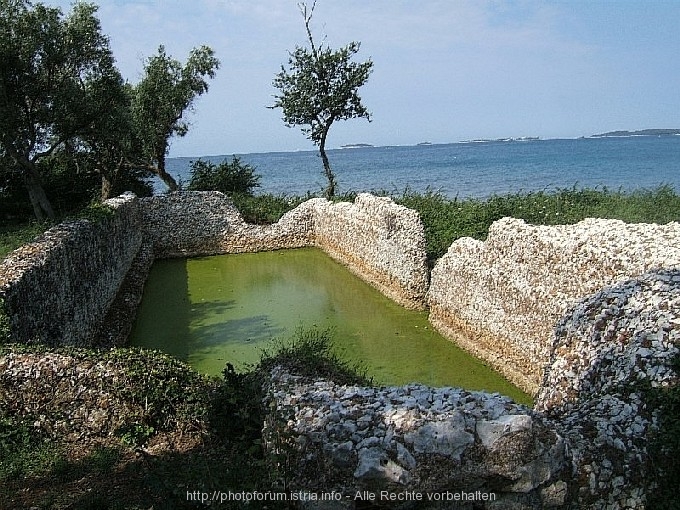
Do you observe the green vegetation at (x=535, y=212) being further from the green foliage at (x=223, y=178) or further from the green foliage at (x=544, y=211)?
the green foliage at (x=223, y=178)

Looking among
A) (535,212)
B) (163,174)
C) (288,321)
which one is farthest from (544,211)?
(163,174)

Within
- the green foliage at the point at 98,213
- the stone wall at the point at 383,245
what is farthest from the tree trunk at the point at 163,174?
the green foliage at the point at 98,213

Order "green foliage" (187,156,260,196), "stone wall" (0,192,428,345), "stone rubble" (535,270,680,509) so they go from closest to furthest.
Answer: "stone rubble" (535,270,680,509) → "stone wall" (0,192,428,345) → "green foliage" (187,156,260,196)

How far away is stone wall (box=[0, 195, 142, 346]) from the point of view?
8086mm

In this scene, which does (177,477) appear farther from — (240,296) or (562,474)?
(240,296)

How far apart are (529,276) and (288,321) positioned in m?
5.60

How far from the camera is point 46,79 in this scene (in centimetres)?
1667

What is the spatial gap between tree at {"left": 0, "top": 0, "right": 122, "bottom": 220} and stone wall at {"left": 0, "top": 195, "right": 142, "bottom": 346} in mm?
4048

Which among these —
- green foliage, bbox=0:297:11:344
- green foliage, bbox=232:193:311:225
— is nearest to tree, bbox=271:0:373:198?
green foliage, bbox=232:193:311:225

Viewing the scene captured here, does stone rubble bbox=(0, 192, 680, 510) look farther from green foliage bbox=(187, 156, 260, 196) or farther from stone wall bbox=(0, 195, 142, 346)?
green foliage bbox=(187, 156, 260, 196)

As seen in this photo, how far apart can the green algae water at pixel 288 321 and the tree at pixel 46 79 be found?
5.20 metres

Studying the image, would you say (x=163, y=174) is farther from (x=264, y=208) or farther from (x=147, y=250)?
(x=147, y=250)

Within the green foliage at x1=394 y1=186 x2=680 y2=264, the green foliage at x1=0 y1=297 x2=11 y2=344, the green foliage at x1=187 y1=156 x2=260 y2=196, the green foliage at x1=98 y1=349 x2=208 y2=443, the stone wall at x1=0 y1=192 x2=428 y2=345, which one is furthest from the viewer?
the green foliage at x1=187 y1=156 x2=260 y2=196

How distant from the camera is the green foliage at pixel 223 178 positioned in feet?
86.6
